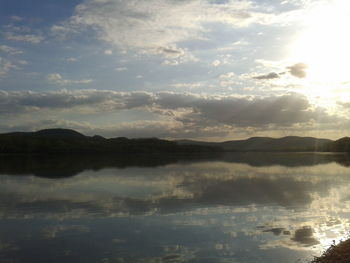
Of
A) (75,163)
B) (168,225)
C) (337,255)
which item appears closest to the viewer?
(337,255)

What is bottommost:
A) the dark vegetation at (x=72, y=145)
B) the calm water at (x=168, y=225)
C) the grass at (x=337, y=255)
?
the calm water at (x=168, y=225)

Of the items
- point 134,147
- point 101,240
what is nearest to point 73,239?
point 101,240

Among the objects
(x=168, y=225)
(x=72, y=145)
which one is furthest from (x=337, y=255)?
(x=72, y=145)

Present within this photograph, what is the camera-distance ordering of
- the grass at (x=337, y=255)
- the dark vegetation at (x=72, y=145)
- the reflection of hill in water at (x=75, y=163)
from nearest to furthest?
1. the grass at (x=337, y=255)
2. the reflection of hill in water at (x=75, y=163)
3. the dark vegetation at (x=72, y=145)

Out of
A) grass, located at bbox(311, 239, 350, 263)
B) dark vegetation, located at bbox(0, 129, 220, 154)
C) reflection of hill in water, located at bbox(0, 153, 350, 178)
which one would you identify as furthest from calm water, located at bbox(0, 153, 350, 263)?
dark vegetation, located at bbox(0, 129, 220, 154)

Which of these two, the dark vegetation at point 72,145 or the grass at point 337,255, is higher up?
the dark vegetation at point 72,145

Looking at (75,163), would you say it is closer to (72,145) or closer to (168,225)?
(168,225)

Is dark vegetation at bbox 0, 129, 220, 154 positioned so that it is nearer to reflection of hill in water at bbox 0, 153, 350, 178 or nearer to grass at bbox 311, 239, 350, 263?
reflection of hill in water at bbox 0, 153, 350, 178

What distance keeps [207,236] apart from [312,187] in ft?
85.7

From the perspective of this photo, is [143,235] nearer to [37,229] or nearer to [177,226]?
[177,226]

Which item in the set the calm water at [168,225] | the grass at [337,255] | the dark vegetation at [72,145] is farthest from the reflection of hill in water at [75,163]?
the grass at [337,255]

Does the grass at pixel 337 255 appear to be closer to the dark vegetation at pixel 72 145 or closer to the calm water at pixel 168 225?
the calm water at pixel 168 225

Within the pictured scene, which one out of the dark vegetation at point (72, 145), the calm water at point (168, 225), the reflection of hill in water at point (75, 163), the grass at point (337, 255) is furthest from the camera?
the dark vegetation at point (72, 145)

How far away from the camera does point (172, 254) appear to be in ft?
49.9
